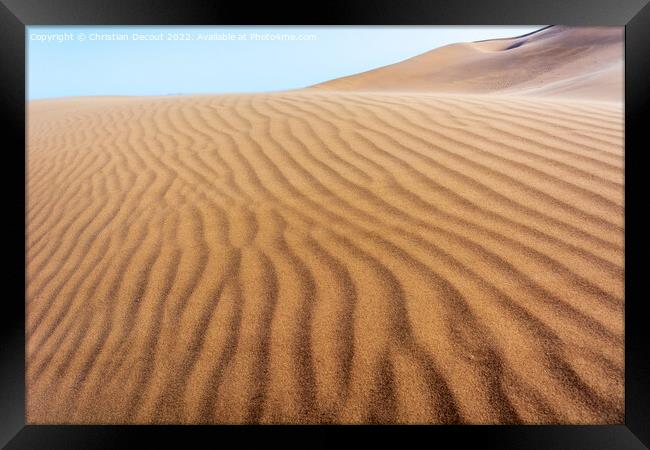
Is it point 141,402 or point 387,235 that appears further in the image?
point 387,235

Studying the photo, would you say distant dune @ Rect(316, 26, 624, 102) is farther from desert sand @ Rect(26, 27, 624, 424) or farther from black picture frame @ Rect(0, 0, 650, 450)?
black picture frame @ Rect(0, 0, 650, 450)

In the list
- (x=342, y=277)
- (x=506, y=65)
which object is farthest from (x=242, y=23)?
(x=506, y=65)

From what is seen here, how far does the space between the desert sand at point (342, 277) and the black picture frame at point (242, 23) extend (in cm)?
8

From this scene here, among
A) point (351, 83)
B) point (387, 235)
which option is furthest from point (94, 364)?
point (351, 83)

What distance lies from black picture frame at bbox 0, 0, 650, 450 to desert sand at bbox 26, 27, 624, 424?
81 millimetres

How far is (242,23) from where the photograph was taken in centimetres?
159

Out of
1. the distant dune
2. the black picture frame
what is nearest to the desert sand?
the black picture frame

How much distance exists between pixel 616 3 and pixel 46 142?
5927 millimetres

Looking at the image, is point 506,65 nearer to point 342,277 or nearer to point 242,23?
point 342,277

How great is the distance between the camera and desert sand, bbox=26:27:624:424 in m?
1.59

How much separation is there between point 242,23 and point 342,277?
1194 millimetres

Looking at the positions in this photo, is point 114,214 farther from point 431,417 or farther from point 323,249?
point 431,417

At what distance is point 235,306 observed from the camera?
6.59 ft

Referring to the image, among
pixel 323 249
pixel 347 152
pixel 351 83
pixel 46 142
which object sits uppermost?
pixel 351 83
